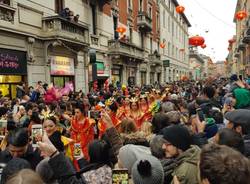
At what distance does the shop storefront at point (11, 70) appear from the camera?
12429 mm

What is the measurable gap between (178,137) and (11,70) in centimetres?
1100

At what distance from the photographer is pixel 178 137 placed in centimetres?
306

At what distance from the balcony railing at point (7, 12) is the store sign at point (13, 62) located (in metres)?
1.20

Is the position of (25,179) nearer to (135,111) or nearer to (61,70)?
(135,111)

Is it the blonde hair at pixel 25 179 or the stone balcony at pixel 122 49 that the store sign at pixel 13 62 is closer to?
the stone balcony at pixel 122 49

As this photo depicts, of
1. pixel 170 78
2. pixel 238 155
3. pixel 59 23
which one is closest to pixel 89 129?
pixel 238 155

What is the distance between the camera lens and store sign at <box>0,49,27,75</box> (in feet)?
40.5

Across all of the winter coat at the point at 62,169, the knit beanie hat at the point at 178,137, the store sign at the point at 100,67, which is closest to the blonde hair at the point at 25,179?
the winter coat at the point at 62,169

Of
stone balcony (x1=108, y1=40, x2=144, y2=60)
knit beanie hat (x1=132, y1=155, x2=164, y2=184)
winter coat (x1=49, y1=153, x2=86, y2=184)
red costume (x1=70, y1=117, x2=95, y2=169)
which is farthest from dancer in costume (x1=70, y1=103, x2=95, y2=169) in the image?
stone balcony (x1=108, y1=40, x2=144, y2=60)

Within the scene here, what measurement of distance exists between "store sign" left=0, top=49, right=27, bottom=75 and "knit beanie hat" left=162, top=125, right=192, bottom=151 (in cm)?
1048

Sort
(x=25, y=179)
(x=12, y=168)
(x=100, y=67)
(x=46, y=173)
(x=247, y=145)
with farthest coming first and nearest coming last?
(x=100, y=67) < (x=247, y=145) < (x=12, y=168) < (x=46, y=173) < (x=25, y=179)

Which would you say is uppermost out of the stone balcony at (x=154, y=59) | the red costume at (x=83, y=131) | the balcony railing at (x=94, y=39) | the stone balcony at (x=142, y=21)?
the stone balcony at (x=142, y=21)

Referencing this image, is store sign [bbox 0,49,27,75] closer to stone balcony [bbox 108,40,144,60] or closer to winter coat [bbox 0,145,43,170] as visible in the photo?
winter coat [bbox 0,145,43,170]

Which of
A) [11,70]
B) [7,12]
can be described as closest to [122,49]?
[11,70]
